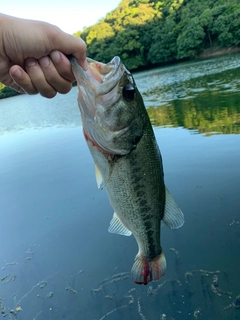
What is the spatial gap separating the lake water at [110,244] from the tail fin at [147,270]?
1815mm

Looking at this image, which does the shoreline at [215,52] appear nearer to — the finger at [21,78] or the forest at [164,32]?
the forest at [164,32]

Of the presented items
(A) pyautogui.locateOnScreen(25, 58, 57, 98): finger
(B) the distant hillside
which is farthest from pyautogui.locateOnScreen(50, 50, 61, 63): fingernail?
(B) the distant hillside

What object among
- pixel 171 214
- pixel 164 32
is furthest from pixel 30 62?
pixel 164 32

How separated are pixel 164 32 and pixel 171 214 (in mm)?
61841

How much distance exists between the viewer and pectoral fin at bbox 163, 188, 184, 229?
2.44 m

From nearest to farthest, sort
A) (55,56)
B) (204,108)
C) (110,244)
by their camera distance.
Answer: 1. (55,56)
2. (110,244)
3. (204,108)

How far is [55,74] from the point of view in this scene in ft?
7.53

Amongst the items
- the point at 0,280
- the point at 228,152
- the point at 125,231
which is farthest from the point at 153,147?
the point at 228,152

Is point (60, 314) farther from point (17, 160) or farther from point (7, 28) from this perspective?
point (17, 160)

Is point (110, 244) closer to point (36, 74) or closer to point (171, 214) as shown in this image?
point (171, 214)

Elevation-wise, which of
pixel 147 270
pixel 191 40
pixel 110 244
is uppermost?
pixel 191 40

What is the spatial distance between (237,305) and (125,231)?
2276 mm

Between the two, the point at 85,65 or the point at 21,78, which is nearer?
the point at 85,65

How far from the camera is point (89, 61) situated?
7.23ft
